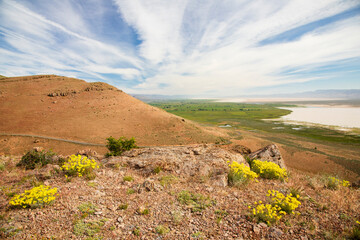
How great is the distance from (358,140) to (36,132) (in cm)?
7888

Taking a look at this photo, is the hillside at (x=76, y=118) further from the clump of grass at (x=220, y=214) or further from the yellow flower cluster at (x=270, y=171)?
the clump of grass at (x=220, y=214)

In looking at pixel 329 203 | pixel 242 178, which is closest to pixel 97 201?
pixel 242 178

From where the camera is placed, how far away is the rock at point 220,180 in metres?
7.71

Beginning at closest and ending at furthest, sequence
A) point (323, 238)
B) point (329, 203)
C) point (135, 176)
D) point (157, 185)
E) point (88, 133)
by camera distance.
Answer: point (323, 238)
point (329, 203)
point (157, 185)
point (135, 176)
point (88, 133)

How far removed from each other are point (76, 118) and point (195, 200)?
141 ft

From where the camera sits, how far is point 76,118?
39.2 m

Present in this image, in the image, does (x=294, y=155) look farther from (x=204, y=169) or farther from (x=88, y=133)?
(x=88, y=133)

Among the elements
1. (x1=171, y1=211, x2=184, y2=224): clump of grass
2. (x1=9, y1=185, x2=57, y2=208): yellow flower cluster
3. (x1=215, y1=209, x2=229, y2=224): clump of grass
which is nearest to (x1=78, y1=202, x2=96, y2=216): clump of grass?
(x1=9, y1=185, x2=57, y2=208): yellow flower cluster

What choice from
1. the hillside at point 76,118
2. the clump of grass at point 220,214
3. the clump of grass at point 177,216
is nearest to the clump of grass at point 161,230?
the clump of grass at point 177,216

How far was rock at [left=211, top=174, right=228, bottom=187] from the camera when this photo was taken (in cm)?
771

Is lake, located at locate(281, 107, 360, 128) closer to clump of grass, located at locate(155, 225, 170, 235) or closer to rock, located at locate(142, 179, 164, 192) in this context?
rock, located at locate(142, 179, 164, 192)

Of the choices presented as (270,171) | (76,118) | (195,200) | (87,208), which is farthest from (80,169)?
(76,118)

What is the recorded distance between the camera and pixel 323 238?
176 inches

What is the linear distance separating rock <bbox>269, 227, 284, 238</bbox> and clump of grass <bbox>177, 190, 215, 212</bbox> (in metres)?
2.08
